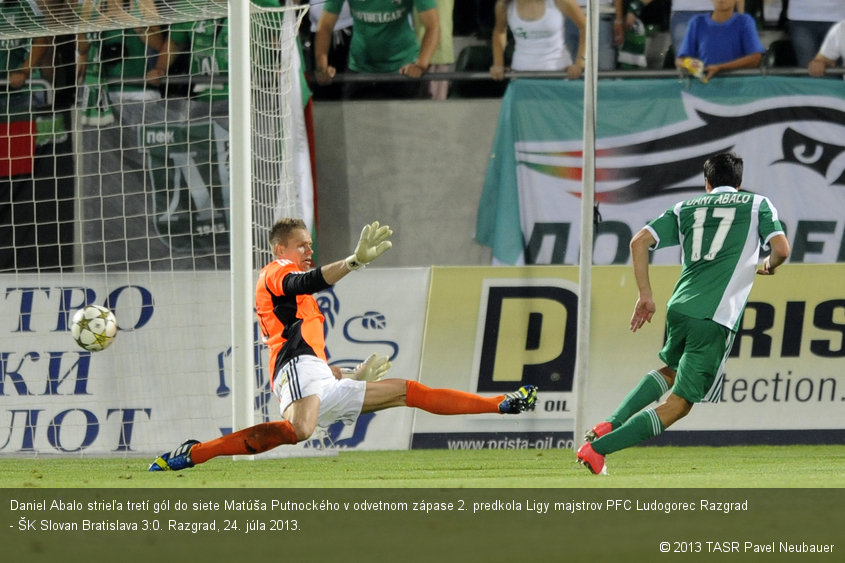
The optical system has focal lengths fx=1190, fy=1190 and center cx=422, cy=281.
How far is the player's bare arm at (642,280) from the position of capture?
619 cm

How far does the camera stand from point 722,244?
6305mm

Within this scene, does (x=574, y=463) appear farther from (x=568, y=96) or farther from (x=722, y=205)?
(x=568, y=96)

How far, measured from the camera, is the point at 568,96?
376 inches

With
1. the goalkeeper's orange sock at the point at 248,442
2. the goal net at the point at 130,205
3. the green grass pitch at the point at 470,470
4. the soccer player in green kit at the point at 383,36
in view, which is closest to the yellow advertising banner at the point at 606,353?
the green grass pitch at the point at 470,470

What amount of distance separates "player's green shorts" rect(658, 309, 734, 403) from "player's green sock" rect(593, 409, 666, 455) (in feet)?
0.67

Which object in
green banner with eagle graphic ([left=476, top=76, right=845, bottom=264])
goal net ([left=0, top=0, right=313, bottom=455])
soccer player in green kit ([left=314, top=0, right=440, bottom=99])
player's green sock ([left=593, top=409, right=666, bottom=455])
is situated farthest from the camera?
soccer player in green kit ([left=314, top=0, right=440, bottom=99])

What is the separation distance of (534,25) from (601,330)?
8.70 ft

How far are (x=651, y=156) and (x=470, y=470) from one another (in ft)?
11.8

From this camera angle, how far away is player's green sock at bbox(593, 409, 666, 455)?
19.9 ft

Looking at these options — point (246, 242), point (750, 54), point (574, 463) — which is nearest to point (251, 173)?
point (246, 242)

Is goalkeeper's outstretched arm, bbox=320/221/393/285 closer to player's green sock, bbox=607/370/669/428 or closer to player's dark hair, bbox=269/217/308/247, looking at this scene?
player's dark hair, bbox=269/217/308/247

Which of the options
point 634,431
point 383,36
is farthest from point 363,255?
point 383,36

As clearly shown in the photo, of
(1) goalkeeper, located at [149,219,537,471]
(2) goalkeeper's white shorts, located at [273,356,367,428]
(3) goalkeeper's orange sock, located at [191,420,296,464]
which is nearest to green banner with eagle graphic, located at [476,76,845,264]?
(1) goalkeeper, located at [149,219,537,471]

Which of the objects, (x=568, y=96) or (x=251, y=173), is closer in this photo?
(x=251, y=173)
